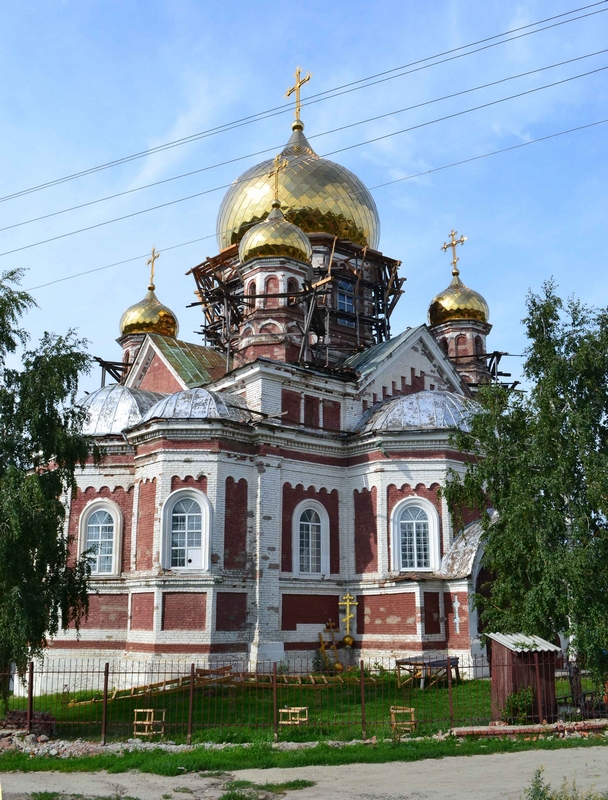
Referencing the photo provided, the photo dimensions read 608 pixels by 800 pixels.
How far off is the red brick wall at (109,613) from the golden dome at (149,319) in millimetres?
12115

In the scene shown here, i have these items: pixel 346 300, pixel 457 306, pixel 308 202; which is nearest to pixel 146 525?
pixel 346 300

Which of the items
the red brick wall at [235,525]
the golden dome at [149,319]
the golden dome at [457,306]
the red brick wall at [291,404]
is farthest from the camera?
the golden dome at [457,306]

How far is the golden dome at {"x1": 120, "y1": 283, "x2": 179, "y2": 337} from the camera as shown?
29203mm

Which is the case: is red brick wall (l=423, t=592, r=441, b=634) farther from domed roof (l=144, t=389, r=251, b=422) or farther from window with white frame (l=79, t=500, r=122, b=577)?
window with white frame (l=79, t=500, r=122, b=577)

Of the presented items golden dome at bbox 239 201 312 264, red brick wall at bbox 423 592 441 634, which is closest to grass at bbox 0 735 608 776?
red brick wall at bbox 423 592 441 634

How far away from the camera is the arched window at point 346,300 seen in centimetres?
2711

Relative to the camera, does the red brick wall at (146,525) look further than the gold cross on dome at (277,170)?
No

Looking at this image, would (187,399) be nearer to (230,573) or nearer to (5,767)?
(230,573)

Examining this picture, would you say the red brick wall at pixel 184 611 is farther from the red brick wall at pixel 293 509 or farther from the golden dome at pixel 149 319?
the golden dome at pixel 149 319

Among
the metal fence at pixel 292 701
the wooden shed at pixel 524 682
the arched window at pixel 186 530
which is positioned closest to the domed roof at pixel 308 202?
the arched window at pixel 186 530

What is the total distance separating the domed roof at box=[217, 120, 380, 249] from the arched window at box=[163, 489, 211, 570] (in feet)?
39.1

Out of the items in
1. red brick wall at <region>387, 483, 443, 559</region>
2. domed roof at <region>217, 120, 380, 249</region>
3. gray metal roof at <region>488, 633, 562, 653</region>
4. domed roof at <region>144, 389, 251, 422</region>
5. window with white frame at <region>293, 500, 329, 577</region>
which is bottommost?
gray metal roof at <region>488, 633, 562, 653</region>

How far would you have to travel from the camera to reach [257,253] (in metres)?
23.4

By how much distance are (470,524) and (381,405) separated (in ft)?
14.2
